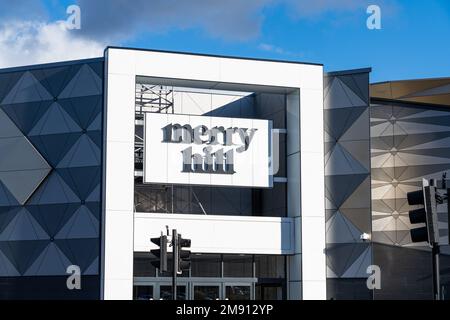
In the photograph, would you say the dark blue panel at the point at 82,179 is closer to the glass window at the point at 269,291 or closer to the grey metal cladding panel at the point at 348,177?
the glass window at the point at 269,291

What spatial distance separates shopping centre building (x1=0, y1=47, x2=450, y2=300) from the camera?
1315 inches

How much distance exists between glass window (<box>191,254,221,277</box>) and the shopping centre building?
2.2 inches

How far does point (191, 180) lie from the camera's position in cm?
3456

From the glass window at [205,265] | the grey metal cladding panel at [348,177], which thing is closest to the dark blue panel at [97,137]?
the glass window at [205,265]

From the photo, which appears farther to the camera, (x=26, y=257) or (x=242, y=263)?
(x=242, y=263)

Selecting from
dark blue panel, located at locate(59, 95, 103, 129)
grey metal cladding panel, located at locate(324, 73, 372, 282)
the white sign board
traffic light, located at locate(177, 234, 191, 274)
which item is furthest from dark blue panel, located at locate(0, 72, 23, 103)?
traffic light, located at locate(177, 234, 191, 274)

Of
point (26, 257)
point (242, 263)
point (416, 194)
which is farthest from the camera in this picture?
point (242, 263)

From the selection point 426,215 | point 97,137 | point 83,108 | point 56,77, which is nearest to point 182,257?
point 426,215

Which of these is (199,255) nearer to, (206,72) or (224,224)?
(224,224)

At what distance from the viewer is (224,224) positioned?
115 ft

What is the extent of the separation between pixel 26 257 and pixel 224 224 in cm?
894

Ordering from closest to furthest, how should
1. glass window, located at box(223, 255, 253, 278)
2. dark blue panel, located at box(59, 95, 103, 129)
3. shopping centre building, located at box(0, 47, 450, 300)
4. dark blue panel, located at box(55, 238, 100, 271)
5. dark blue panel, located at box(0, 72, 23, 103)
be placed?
dark blue panel, located at box(55, 238, 100, 271), shopping centre building, located at box(0, 47, 450, 300), dark blue panel, located at box(59, 95, 103, 129), dark blue panel, located at box(0, 72, 23, 103), glass window, located at box(223, 255, 253, 278)

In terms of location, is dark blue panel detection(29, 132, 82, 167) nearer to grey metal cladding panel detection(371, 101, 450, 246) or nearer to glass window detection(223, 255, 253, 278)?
glass window detection(223, 255, 253, 278)

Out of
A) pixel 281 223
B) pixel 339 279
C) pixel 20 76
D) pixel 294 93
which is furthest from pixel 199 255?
pixel 20 76
